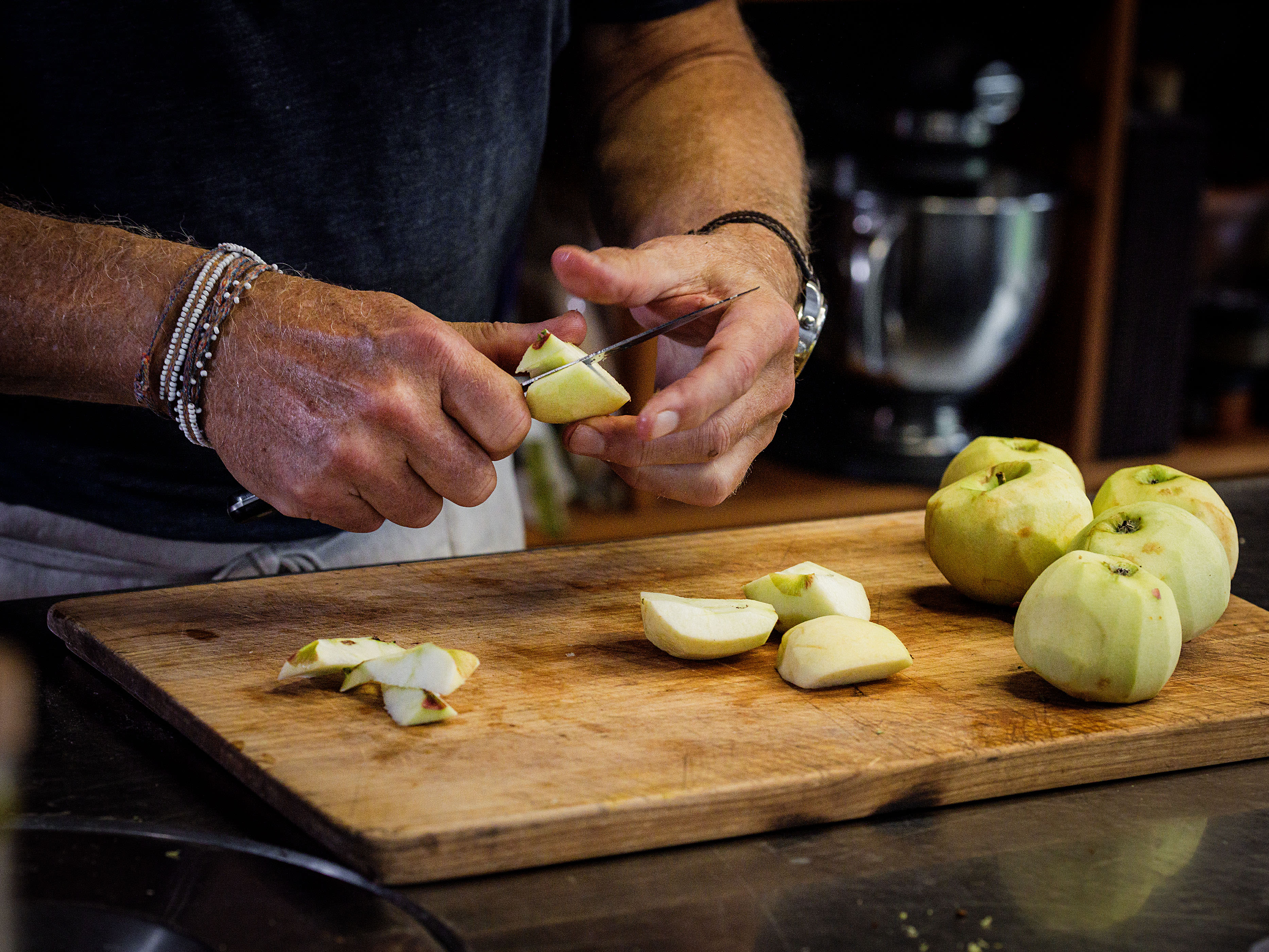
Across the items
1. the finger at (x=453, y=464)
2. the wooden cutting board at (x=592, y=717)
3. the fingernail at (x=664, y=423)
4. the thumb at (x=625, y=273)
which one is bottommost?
the wooden cutting board at (x=592, y=717)

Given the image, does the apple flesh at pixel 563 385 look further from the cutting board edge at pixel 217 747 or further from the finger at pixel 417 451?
the cutting board edge at pixel 217 747

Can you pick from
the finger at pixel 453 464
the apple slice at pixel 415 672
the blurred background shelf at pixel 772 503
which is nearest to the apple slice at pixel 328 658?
the apple slice at pixel 415 672

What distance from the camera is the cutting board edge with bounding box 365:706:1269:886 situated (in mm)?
565

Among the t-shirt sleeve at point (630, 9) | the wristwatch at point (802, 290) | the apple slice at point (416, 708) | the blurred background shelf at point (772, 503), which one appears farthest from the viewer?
the blurred background shelf at point (772, 503)

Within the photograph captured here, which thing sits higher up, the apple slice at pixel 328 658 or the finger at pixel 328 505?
the finger at pixel 328 505

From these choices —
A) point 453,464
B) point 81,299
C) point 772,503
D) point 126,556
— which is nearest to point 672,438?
point 453,464

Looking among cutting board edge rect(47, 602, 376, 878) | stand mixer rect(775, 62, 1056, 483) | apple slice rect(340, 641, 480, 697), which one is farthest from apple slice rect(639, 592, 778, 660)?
stand mixer rect(775, 62, 1056, 483)

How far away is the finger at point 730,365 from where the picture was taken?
78 cm

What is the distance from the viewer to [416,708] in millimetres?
667

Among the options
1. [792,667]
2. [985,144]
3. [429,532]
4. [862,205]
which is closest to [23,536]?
[429,532]

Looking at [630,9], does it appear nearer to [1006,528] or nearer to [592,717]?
[1006,528]

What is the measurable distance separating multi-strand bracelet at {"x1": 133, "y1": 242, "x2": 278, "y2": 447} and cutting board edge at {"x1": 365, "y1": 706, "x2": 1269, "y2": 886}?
0.34 m

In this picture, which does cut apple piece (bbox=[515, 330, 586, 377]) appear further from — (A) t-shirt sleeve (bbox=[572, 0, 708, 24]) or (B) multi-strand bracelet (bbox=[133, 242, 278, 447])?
(A) t-shirt sleeve (bbox=[572, 0, 708, 24])

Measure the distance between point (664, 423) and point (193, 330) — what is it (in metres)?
0.30
